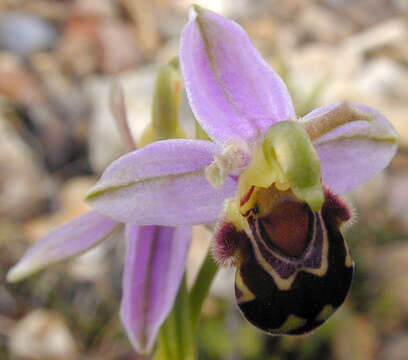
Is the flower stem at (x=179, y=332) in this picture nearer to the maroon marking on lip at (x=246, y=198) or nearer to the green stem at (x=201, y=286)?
the green stem at (x=201, y=286)

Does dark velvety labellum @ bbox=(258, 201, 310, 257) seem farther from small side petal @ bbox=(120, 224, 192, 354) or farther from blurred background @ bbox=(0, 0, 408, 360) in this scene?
blurred background @ bbox=(0, 0, 408, 360)

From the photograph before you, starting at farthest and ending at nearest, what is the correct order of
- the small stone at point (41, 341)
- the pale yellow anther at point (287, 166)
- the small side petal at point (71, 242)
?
the small stone at point (41, 341), the small side petal at point (71, 242), the pale yellow anther at point (287, 166)

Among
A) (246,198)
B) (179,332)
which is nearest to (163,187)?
(246,198)

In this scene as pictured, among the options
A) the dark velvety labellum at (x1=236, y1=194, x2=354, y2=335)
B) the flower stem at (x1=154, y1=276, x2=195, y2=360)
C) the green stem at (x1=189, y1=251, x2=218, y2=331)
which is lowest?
the flower stem at (x1=154, y1=276, x2=195, y2=360)

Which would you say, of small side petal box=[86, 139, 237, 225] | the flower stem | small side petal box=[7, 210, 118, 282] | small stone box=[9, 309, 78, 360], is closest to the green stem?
the flower stem

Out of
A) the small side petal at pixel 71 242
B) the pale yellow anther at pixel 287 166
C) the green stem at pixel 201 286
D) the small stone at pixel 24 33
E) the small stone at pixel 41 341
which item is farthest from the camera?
the small stone at pixel 24 33

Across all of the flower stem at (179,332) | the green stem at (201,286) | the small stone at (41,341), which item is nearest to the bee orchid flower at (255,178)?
the green stem at (201,286)
